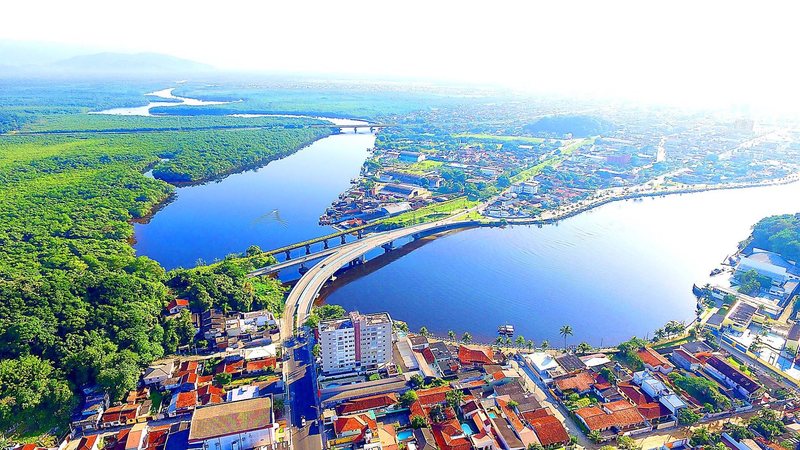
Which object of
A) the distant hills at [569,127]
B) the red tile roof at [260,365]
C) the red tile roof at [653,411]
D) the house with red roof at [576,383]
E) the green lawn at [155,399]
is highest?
the distant hills at [569,127]

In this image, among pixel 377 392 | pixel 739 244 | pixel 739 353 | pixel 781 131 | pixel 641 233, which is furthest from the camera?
pixel 781 131

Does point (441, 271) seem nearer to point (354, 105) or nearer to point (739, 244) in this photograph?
point (739, 244)

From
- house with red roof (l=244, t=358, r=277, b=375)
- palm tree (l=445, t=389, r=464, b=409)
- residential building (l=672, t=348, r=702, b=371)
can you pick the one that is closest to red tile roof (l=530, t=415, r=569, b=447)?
palm tree (l=445, t=389, r=464, b=409)

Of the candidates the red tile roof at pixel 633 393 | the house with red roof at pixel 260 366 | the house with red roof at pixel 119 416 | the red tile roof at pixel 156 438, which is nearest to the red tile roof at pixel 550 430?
the red tile roof at pixel 633 393

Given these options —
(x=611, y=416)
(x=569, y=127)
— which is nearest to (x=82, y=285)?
(x=611, y=416)

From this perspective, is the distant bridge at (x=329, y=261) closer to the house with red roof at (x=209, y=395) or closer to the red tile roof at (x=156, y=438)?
the house with red roof at (x=209, y=395)

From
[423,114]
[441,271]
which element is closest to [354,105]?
[423,114]
